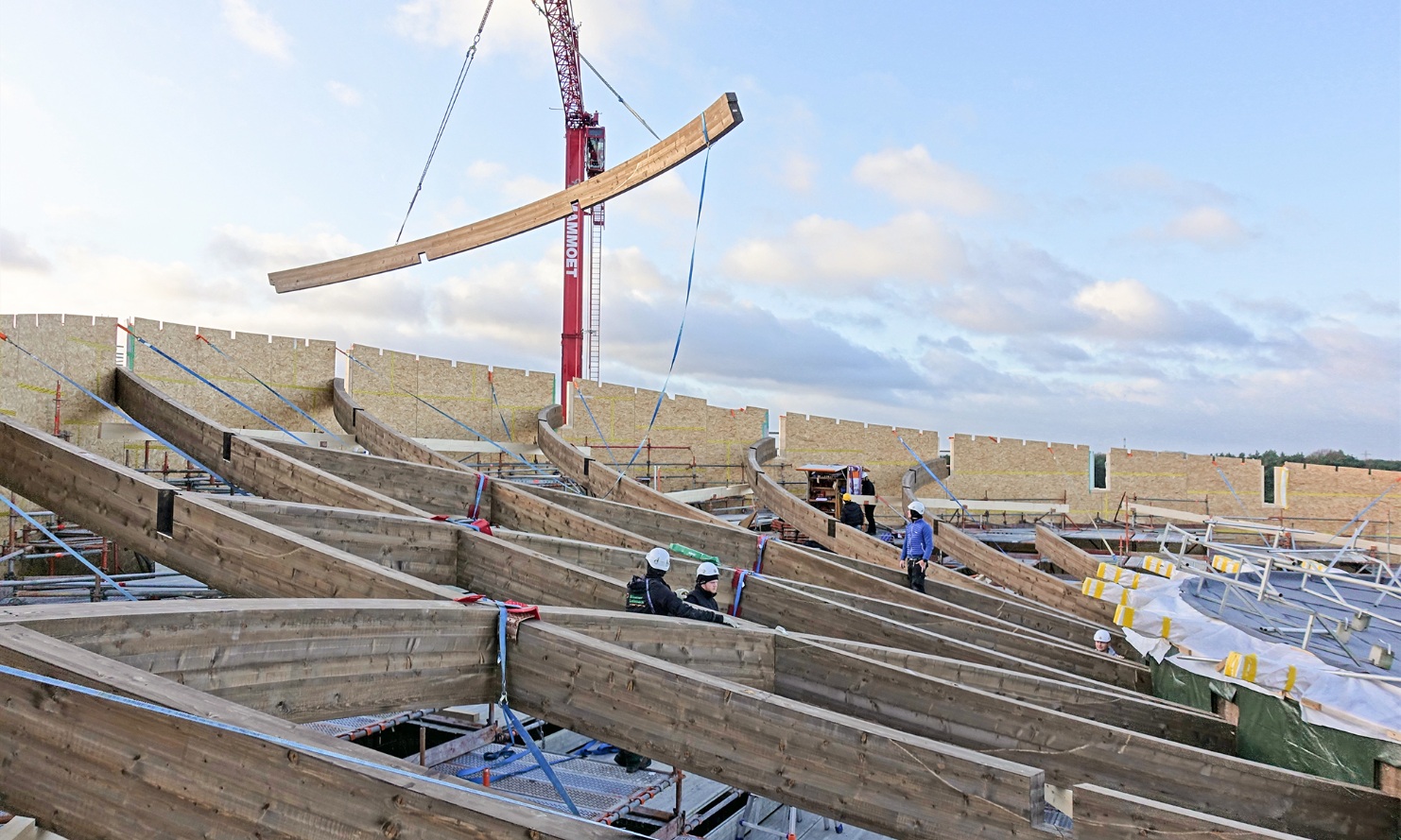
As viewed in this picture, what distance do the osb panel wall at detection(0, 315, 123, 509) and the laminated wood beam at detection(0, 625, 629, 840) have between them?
6.65m

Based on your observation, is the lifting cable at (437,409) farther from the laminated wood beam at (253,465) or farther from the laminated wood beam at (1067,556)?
the laminated wood beam at (1067,556)

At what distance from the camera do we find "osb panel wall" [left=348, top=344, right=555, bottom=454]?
1222 centimetres

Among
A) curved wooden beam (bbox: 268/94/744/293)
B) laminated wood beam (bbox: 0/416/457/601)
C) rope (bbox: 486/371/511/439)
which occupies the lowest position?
laminated wood beam (bbox: 0/416/457/601)

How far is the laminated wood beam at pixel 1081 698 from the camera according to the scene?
4.32m

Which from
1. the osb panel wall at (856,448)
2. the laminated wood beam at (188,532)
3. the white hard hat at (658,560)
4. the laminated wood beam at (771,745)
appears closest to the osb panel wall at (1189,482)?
the osb panel wall at (856,448)

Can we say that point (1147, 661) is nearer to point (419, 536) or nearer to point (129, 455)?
point (419, 536)

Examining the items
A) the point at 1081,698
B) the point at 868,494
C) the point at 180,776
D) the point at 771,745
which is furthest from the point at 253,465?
the point at 868,494

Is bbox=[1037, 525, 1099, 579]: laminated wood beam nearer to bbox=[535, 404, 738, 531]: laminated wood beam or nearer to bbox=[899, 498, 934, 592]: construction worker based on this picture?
bbox=[899, 498, 934, 592]: construction worker

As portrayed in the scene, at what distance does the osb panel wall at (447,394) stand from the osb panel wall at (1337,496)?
18.1 meters

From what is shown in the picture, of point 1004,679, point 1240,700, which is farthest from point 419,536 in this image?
point 1240,700

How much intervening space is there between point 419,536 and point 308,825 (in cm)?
291

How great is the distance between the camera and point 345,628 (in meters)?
2.71

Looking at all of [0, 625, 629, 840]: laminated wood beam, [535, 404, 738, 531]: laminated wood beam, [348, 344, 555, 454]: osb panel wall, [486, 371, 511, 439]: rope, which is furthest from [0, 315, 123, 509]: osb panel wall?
[0, 625, 629, 840]: laminated wood beam

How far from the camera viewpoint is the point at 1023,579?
9.34 meters
